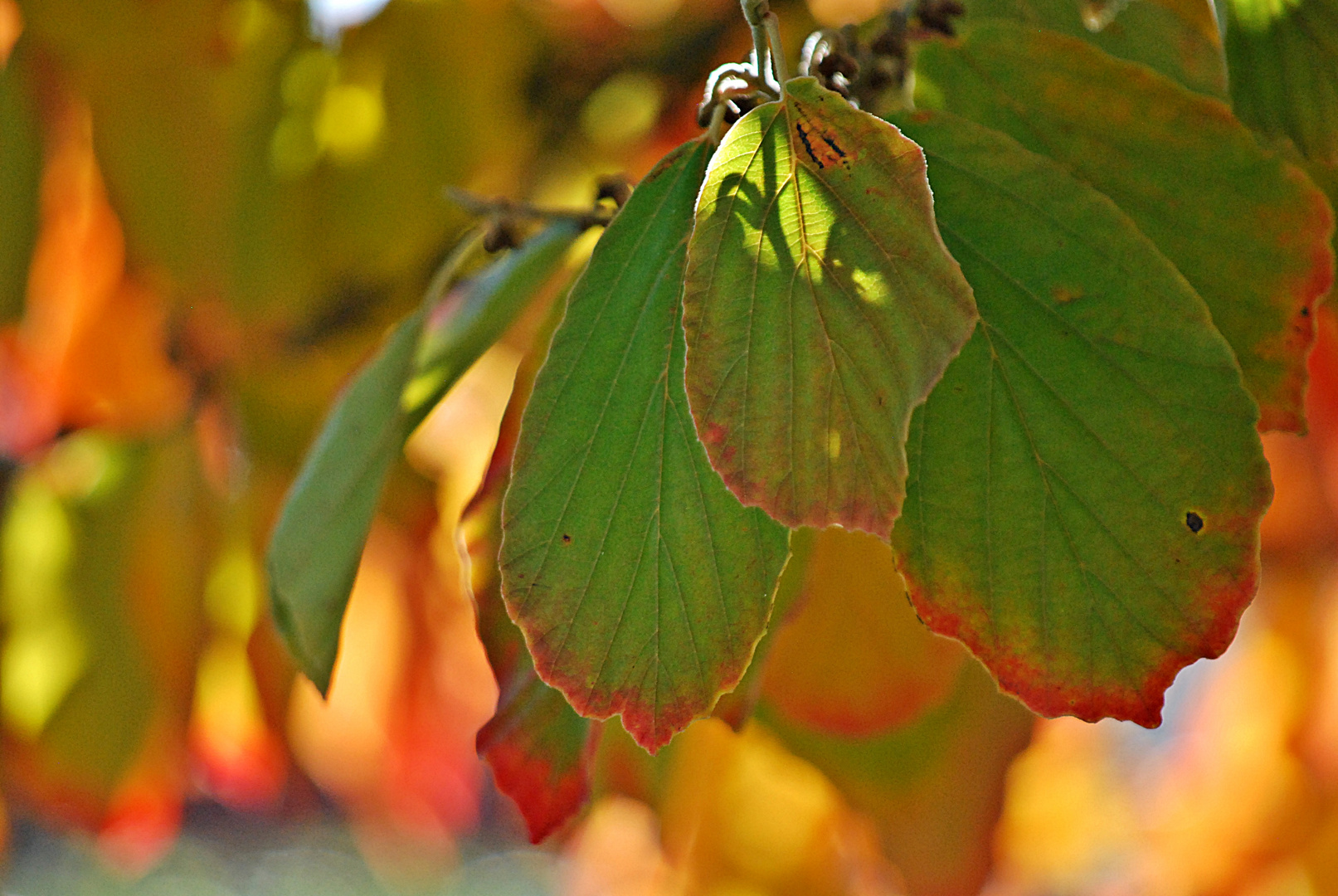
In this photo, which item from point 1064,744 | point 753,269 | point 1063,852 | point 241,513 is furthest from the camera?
point 1063,852

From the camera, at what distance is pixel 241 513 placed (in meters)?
1.10

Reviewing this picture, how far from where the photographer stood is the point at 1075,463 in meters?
0.33

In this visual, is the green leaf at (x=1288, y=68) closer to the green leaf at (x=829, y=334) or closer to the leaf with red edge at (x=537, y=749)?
the green leaf at (x=829, y=334)

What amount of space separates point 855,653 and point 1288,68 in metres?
0.39

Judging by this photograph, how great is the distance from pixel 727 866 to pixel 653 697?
2.00 ft

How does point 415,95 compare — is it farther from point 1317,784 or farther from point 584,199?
point 1317,784

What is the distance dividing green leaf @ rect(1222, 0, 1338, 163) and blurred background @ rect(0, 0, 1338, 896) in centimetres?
44

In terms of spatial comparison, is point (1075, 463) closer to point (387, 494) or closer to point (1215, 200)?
point (1215, 200)

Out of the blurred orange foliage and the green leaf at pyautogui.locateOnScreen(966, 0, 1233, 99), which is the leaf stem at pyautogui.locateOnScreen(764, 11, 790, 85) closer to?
the green leaf at pyautogui.locateOnScreen(966, 0, 1233, 99)

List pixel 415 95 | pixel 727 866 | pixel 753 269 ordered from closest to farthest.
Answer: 1. pixel 753 269
2. pixel 727 866
3. pixel 415 95

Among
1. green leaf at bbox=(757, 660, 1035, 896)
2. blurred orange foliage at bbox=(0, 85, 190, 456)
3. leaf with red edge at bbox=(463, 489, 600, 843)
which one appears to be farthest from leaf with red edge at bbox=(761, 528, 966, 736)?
blurred orange foliage at bbox=(0, 85, 190, 456)

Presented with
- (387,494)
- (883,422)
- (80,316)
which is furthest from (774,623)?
(80,316)

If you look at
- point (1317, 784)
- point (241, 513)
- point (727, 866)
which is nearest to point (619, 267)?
point (727, 866)

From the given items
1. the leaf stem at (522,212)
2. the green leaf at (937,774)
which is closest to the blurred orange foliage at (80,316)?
the leaf stem at (522,212)
